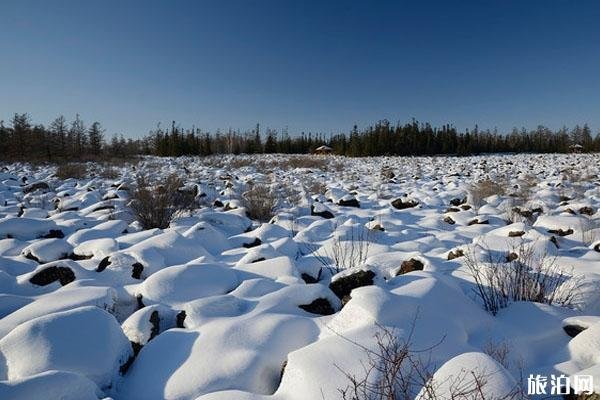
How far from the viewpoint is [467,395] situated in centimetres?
155

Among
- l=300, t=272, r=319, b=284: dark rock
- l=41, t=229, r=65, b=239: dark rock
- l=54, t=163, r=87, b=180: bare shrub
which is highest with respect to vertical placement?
l=54, t=163, r=87, b=180: bare shrub

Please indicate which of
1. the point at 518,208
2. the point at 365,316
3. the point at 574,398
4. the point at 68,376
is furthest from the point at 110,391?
the point at 518,208

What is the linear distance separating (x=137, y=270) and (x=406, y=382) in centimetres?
303

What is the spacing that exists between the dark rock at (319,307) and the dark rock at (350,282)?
0.76 feet

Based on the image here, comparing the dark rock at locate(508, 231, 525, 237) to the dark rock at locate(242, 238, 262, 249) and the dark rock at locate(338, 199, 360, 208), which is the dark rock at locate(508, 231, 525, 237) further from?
the dark rock at locate(338, 199, 360, 208)

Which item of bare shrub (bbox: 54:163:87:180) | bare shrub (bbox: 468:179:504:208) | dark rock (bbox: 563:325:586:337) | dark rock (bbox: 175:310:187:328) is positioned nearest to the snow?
→ dark rock (bbox: 175:310:187:328)

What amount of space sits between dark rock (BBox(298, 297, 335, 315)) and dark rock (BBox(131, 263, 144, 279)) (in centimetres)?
192

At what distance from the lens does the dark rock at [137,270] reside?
12.6 ft

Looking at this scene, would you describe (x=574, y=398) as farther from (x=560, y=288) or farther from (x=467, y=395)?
(x=560, y=288)

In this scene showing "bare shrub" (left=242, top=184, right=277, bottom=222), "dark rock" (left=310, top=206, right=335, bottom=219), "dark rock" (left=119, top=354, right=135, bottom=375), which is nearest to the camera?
"dark rock" (left=119, top=354, right=135, bottom=375)

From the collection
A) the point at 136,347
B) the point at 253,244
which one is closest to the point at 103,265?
the point at 136,347

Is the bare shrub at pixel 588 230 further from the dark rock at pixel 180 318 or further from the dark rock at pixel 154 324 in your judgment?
the dark rock at pixel 154 324

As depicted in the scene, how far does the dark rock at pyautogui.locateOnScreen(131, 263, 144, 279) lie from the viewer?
385cm

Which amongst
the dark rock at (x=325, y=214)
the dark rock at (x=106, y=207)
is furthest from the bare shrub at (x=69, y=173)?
the dark rock at (x=325, y=214)
